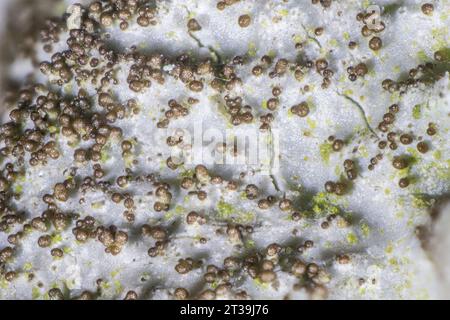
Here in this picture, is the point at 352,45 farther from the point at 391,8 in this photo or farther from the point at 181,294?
the point at 181,294

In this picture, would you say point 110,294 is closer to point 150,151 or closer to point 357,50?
point 150,151

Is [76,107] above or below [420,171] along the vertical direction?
above

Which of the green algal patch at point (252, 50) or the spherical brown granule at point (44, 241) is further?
the green algal patch at point (252, 50)

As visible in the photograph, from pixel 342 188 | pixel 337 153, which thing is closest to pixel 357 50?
pixel 337 153

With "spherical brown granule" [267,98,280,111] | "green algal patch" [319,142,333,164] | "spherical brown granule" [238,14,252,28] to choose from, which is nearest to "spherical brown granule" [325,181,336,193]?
"green algal patch" [319,142,333,164]

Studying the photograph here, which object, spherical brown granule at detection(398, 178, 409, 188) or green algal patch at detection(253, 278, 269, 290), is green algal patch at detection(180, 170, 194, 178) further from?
spherical brown granule at detection(398, 178, 409, 188)

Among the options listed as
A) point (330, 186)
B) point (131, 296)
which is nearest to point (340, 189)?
point (330, 186)

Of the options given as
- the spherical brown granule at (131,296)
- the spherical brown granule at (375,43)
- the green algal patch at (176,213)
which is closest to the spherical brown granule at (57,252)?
the spherical brown granule at (131,296)

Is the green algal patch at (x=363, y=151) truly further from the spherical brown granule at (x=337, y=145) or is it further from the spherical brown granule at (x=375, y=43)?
the spherical brown granule at (x=375, y=43)
